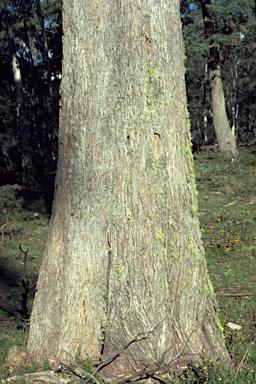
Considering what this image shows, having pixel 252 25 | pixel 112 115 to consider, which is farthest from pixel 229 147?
pixel 112 115

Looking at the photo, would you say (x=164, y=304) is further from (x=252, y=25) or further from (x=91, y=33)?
(x=252, y=25)

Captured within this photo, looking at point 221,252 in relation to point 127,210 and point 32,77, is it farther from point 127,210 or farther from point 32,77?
point 32,77

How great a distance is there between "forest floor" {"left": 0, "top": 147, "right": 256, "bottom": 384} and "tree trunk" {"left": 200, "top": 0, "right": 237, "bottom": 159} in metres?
1.87

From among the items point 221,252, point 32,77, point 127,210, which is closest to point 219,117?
point 221,252

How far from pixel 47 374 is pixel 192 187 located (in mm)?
1874

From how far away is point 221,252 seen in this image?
28.1 feet

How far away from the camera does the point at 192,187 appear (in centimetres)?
439

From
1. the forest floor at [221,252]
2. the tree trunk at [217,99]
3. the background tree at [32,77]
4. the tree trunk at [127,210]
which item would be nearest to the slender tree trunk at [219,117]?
the tree trunk at [217,99]

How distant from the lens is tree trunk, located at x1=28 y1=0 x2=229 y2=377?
411 cm

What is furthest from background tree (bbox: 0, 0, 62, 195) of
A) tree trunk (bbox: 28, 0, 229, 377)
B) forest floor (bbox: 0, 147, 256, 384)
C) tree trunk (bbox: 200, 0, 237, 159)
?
tree trunk (bbox: 28, 0, 229, 377)

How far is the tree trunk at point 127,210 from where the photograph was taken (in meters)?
4.11

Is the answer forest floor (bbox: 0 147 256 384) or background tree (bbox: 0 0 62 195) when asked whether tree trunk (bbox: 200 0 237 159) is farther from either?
background tree (bbox: 0 0 62 195)

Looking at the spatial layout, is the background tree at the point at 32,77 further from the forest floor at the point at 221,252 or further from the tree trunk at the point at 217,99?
the forest floor at the point at 221,252

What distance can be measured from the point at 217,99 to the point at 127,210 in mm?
17987
